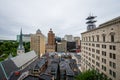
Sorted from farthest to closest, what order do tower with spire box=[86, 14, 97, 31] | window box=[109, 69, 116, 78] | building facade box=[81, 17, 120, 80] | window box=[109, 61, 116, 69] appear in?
tower with spire box=[86, 14, 97, 31] → window box=[109, 69, 116, 78] → window box=[109, 61, 116, 69] → building facade box=[81, 17, 120, 80]

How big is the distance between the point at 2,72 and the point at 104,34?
125ft

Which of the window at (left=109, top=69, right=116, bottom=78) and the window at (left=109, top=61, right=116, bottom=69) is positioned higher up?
the window at (left=109, top=61, right=116, bottom=69)

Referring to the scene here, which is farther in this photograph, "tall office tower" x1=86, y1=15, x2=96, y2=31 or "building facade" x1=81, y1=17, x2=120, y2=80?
"tall office tower" x1=86, y1=15, x2=96, y2=31

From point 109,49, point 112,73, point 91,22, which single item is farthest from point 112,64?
point 91,22

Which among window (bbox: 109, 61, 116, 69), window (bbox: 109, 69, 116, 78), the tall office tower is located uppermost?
the tall office tower

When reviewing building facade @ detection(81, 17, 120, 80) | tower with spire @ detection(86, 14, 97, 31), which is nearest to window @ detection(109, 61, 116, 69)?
building facade @ detection(81, 17, 120, 80)

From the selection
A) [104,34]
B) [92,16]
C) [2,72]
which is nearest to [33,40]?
[92,16]

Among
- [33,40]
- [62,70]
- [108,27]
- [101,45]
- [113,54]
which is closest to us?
[113,54]

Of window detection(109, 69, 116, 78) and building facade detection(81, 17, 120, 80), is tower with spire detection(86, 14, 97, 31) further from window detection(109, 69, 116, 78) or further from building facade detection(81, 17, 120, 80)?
window detection(109, 69, 116, 78)

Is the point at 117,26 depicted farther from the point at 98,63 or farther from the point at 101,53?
the point at 98,63

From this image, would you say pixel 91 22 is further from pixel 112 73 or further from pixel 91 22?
pixel 112 73

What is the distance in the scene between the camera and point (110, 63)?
3906 centimetres

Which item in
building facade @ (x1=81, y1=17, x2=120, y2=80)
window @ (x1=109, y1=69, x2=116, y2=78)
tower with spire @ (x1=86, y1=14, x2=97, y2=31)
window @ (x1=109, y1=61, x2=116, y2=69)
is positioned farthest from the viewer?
tower with spire @ (x1=86, y1=14, x2=97, y2=31)

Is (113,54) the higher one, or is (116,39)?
(116,39)
